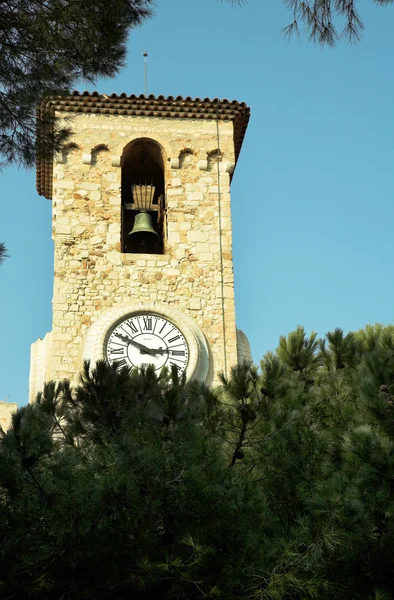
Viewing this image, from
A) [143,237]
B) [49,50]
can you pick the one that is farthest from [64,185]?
[49,50]

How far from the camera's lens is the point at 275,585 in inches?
251

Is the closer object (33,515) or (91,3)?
(33,515)

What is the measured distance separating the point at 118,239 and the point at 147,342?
1651 millimetres

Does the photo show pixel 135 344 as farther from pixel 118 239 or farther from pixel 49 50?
pixel 49 50

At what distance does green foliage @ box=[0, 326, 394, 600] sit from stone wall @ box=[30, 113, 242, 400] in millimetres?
5915

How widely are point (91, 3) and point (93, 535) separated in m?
3.47

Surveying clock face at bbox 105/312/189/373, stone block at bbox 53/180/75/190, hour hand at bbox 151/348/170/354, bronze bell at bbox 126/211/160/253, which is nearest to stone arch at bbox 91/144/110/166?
stone block at bbox 53/180/75/190

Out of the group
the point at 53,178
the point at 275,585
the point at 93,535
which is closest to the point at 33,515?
the point at 93,535

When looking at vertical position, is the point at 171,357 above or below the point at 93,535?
above

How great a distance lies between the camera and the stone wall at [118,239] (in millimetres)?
13586

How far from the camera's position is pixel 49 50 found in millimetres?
Answer: 7172

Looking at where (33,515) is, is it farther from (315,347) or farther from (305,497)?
(315,347)

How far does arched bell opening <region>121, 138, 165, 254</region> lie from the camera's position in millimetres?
14695

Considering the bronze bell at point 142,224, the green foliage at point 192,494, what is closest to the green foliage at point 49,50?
the green foliage at point 192,494
